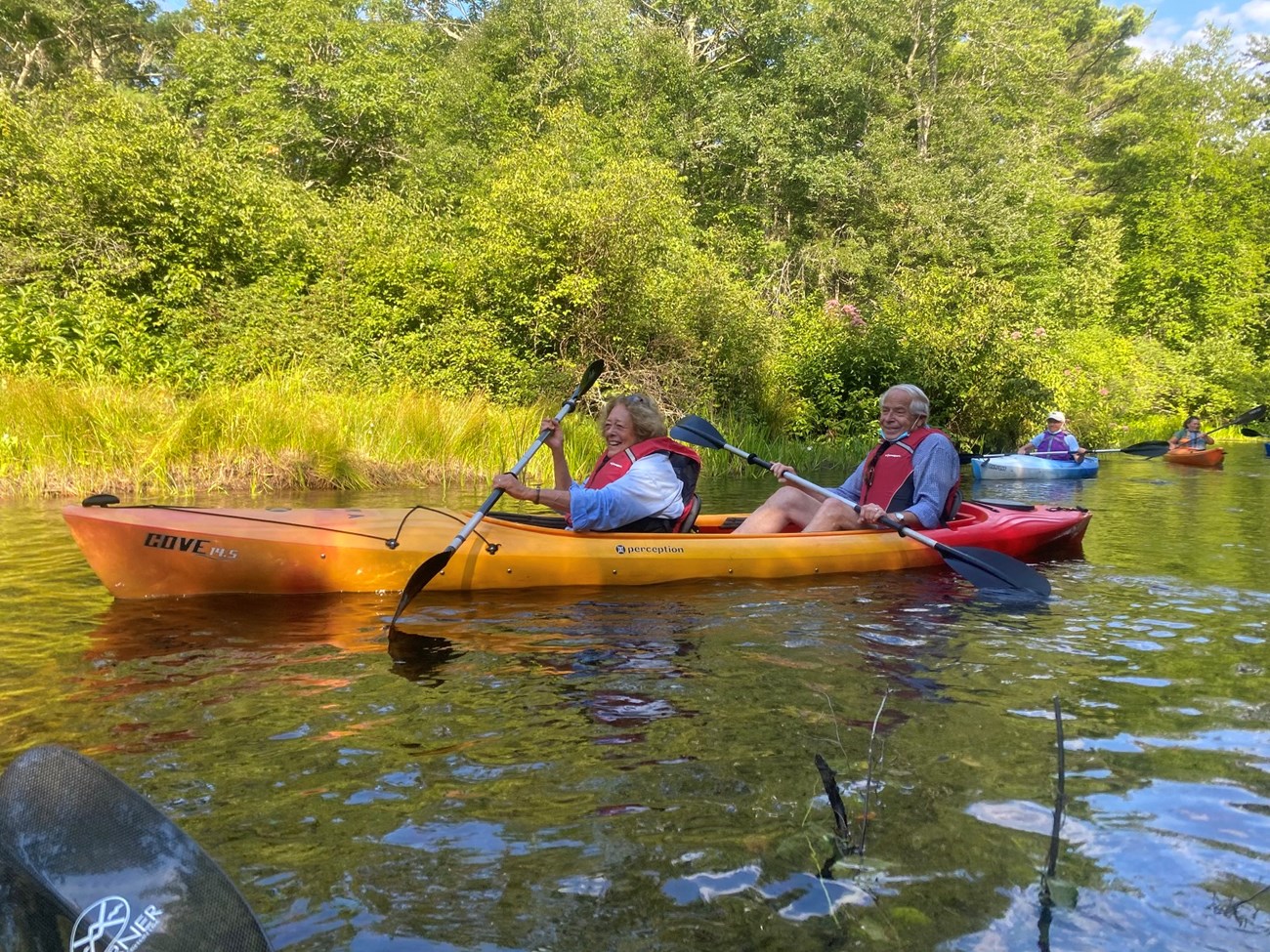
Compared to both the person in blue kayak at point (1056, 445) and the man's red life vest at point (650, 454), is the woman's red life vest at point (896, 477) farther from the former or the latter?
the person in blue kayak at point (1056, 445)

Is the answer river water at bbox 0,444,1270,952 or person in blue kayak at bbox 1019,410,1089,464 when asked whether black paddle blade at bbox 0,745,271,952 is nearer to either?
river water at bbox 0,444,1270,952

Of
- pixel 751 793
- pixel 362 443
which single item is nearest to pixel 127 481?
pixel 362 443

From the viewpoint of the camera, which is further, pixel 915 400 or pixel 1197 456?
pixel 1197 456

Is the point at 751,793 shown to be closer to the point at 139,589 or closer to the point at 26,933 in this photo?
the point at 26,933

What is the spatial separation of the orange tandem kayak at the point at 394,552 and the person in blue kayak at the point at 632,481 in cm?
14

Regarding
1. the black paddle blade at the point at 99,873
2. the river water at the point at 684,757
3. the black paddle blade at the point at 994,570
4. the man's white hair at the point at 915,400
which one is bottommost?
the river water at the point at 684,757

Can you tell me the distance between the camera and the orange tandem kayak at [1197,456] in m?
13.1

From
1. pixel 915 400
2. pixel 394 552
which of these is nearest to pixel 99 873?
pixel 394 552

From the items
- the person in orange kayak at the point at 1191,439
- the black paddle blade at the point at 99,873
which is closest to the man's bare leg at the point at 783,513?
the black paddle blade at the point at 99,873

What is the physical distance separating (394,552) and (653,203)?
31.1 feet

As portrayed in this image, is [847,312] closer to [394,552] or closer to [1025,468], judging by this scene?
[1025,468]

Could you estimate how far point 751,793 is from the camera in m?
2.39

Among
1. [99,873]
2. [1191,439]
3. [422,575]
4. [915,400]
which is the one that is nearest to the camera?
[99,873]

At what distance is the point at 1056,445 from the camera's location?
1214 cm
